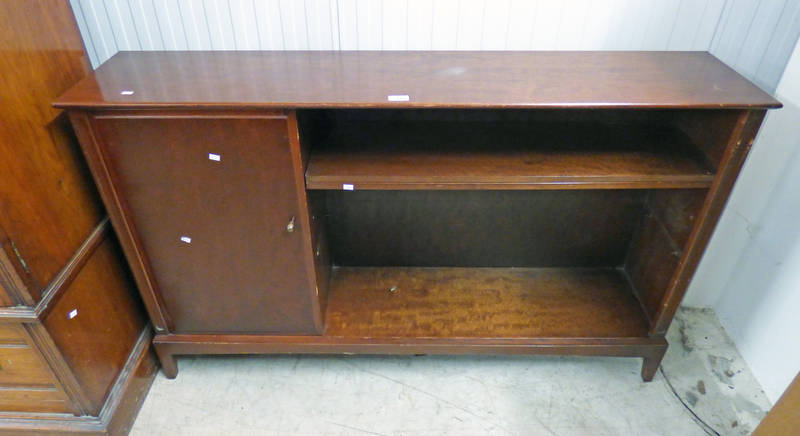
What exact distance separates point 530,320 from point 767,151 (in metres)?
0.91

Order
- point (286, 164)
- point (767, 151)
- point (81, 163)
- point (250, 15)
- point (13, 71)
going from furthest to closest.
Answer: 1. point (767, 151)
2. point (250, 15)
3. point (81, 163)
4. point (286, 164)
5. point (13, 71)

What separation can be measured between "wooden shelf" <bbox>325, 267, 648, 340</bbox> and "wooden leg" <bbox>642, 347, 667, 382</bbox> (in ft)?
0.25

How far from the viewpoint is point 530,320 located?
5.67 ft

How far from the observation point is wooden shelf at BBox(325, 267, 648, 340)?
1.69 metres

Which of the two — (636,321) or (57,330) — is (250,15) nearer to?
(57,330)

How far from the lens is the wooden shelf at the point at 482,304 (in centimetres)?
169

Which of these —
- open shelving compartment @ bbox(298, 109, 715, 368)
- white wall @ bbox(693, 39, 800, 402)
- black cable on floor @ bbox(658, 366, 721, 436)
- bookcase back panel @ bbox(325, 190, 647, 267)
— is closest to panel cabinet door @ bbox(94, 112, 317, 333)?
open shelving compartment @ bbox(298, 109, 715, 368)

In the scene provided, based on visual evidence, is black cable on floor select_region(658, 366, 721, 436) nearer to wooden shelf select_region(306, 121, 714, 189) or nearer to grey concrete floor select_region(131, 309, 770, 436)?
grey concrete floor select_region(131, 309, 770, 436)

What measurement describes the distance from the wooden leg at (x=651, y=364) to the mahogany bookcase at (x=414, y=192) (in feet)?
0.03

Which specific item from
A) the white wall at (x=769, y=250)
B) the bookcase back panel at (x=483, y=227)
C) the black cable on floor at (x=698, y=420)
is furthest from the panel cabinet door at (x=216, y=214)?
the white wall at (x=769, y=250)

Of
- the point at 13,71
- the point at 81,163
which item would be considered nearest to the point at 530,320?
the point at 81,163

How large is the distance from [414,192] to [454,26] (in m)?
0.54

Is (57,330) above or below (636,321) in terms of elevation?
above

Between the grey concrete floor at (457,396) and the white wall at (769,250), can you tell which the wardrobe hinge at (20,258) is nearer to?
the grey concrete floor at (457,396)
